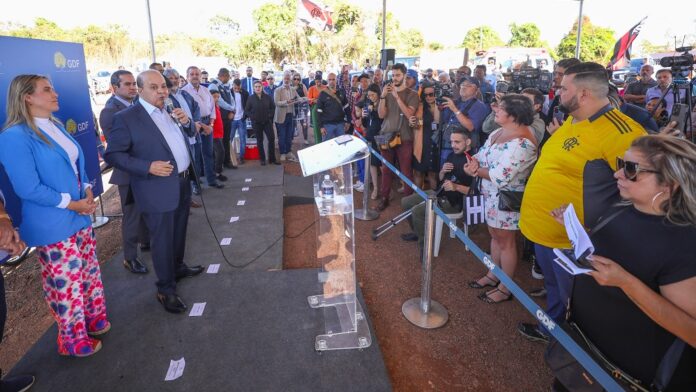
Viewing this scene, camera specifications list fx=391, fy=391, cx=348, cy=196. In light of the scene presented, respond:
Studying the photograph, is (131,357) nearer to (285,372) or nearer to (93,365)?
(93,365)

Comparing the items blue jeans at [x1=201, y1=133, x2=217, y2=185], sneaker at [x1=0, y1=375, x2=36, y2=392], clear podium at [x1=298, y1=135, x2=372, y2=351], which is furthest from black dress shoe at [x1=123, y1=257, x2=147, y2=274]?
blue jeans at [x1=201, y1=133, x2=217, y2=185]

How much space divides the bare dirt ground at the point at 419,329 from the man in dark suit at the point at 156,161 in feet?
3.94

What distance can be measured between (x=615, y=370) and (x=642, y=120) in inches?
114

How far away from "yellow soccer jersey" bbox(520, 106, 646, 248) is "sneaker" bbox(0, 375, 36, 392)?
3.19 metres

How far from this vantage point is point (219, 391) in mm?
2268

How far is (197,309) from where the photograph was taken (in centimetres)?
308

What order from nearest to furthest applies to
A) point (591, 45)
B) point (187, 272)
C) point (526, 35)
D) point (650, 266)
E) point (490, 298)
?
point (650, 266), point (490, 298), point (187, 272), point (591, 45), point (526, 35)

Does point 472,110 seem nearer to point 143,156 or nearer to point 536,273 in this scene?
point 536,273

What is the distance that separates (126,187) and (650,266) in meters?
4.01

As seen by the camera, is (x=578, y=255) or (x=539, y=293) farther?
(x=539, y=293)

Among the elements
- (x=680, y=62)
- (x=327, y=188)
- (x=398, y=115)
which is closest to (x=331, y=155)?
(x=327, y=188)

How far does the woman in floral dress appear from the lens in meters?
2.94

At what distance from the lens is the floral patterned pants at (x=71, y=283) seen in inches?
92.9

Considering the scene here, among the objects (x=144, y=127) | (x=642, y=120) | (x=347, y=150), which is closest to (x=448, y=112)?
(x=642, y=120)
